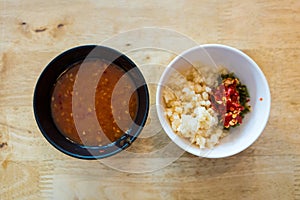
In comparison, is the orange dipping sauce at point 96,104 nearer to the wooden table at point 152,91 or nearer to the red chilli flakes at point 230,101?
the wooden table at point 152,91

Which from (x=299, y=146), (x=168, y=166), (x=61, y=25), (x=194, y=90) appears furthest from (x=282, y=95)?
(x=61, y=25)

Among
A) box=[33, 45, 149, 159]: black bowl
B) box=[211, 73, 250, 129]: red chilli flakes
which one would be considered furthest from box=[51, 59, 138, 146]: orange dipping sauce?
box=[211, 73, 250, 129]: red chilli flakes

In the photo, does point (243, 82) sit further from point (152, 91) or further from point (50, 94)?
point (50, 94)

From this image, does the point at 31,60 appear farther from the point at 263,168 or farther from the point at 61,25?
the point at 263,168

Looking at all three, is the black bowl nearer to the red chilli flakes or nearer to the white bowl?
the white bowl

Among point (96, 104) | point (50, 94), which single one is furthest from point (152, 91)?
point (50, 94)

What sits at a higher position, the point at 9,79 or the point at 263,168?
the point at 9,79
